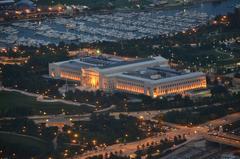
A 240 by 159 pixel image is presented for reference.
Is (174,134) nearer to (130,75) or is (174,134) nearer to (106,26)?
(130,75)

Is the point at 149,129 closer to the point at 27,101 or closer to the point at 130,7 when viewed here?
the point at 27,101

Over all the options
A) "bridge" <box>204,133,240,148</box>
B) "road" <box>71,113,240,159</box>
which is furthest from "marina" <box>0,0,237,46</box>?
"bridge" <box>204,133,240,148</box>

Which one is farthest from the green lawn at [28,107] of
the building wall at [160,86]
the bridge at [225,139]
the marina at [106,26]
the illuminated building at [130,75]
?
the marina at [106,26]

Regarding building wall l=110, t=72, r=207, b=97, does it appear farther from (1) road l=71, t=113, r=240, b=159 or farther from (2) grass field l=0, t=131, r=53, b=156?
(2) grass field l=0, t=131, r=53, b=156

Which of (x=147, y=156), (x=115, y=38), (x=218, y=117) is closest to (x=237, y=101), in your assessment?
(x=218, y=117)

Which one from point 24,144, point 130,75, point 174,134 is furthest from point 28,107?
point 174,134
